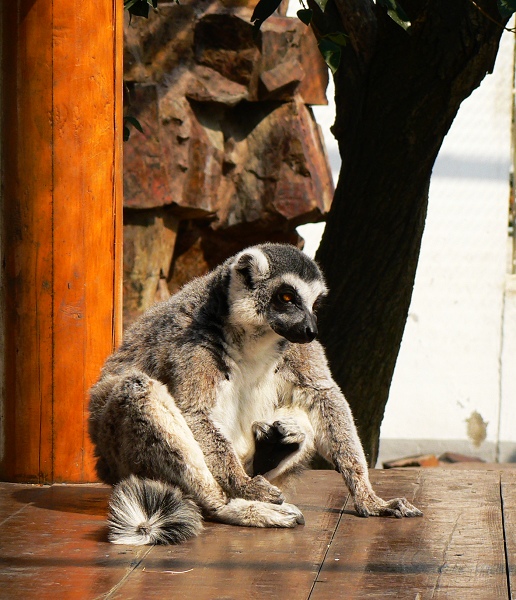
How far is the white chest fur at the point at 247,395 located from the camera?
394cm

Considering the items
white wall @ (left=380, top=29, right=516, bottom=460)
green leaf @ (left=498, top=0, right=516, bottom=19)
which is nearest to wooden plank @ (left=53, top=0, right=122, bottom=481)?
green leaf @ (left=498, top=0, right=516, bottom=19)

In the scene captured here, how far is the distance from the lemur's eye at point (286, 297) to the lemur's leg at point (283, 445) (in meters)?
0.48

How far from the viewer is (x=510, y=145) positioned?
8953 mm

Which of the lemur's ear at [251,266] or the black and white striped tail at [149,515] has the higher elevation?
the lemur's ear at [251,266]

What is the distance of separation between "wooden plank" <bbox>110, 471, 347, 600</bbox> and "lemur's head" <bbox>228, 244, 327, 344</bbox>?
2.40 feet

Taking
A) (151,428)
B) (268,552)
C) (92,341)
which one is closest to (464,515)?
(268,552)

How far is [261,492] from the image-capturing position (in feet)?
12.5

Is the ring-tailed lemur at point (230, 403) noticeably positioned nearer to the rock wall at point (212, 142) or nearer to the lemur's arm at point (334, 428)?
the lemur's arm at point (334, 428)

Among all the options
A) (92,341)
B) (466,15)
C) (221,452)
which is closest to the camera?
(221,452)

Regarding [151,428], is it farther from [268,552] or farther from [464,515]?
[464,515]

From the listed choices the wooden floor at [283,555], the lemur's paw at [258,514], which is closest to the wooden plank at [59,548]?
the wooden floor at [283,555]

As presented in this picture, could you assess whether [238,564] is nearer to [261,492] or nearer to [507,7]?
[261,492]

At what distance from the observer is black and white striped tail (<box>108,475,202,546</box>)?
3.43m

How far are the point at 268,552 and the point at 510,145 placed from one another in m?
6.39
